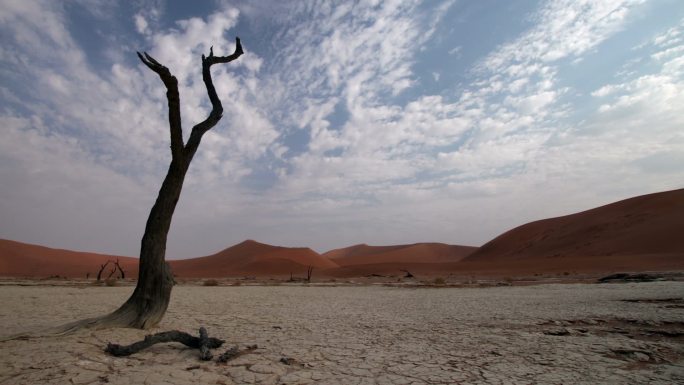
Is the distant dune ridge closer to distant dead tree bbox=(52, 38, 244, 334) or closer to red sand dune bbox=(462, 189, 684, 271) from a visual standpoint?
red sand dune bbox=(462, 189, 684, 271)

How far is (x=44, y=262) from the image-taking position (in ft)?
162

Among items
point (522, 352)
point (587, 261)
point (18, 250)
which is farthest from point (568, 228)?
point (18, 250)

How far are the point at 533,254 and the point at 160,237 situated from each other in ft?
164

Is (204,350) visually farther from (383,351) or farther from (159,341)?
(383,351)

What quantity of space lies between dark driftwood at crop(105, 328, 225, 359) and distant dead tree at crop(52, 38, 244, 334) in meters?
1.26

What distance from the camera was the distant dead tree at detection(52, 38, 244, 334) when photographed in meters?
5.86

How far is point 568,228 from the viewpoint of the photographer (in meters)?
51.3

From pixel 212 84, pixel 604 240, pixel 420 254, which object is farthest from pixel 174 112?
pixel 420 254

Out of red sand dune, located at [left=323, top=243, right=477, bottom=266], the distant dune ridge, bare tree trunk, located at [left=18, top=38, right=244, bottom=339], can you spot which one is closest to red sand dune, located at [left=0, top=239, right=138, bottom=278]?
the distant dune ridge

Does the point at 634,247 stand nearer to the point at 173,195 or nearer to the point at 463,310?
the point at 463,310

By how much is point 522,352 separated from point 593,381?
3.85ft

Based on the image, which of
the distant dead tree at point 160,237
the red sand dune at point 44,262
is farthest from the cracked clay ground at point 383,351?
the red sand dune at point 44,262

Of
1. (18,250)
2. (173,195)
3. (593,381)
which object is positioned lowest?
(593,381)

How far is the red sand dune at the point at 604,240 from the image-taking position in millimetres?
31219
